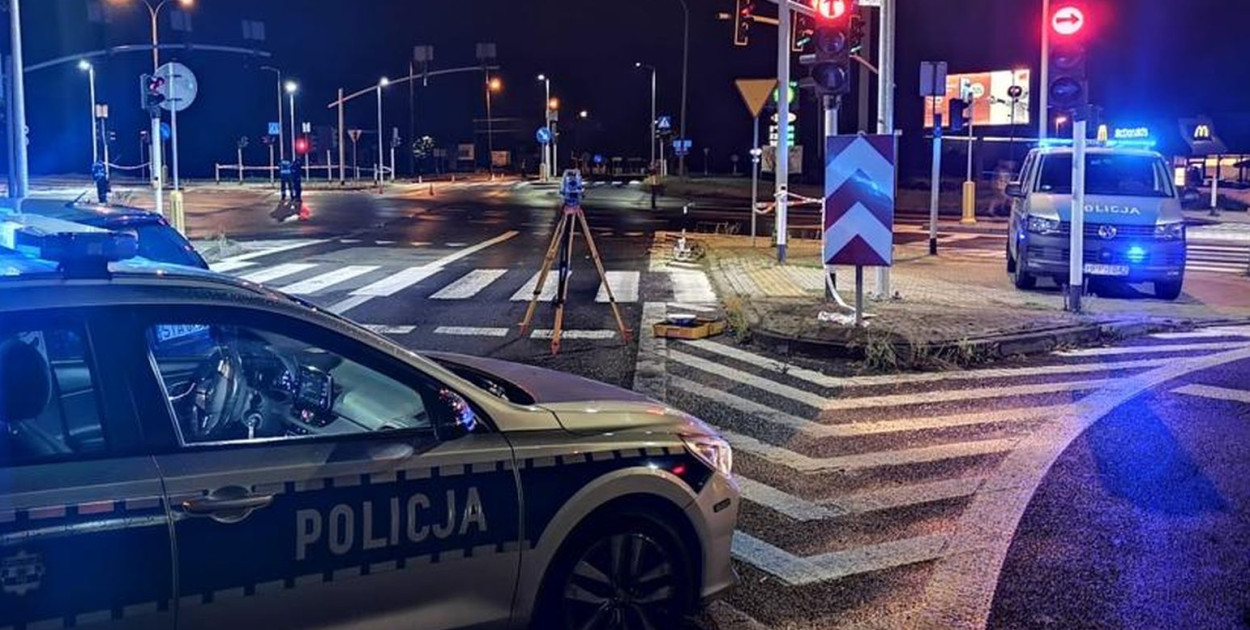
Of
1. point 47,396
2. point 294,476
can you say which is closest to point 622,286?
point 294,476

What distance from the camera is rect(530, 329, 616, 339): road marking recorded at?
497 inches

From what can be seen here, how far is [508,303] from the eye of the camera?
50.7 feet

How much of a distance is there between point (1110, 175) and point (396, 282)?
1055 centimetres

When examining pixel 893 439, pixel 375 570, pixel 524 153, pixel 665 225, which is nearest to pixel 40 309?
pixel 375 570

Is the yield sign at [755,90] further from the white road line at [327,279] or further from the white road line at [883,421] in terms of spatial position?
the white road line at [883,421]

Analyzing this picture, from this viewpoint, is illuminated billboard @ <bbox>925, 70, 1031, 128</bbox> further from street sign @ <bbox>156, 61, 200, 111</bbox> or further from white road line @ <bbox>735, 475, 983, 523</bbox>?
white road line @ <bbox>735, 475, 983, 523</bbox>

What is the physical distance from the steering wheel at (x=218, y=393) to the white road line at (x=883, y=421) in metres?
4.63

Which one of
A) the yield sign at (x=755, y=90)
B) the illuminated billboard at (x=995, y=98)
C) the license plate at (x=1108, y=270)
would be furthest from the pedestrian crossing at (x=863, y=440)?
the illuminated billboard at (x=995, y=98)

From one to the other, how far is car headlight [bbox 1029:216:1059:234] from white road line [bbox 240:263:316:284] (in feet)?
36.5

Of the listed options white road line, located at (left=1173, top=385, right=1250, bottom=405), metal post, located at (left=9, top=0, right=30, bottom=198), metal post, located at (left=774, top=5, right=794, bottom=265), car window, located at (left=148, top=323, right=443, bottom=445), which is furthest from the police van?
metal post, located at (left=9, top=0, right=30, bottom=198)

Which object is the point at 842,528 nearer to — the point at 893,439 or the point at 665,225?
the point at 893,439

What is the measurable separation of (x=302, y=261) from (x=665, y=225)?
555 inches

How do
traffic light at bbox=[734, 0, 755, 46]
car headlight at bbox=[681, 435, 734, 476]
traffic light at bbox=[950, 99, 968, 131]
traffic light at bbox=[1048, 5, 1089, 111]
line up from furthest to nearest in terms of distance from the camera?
1. traffic light at bbox=[950, 99, 968, 131]
2. traffic light at bbox=[734, 0, 755, 46]
3. traffic light at bbox=[1048, 5, 1089, 111]
4. car headlight at bbox=[681, 435, 734, 476]

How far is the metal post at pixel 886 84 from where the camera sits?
14531 mm
